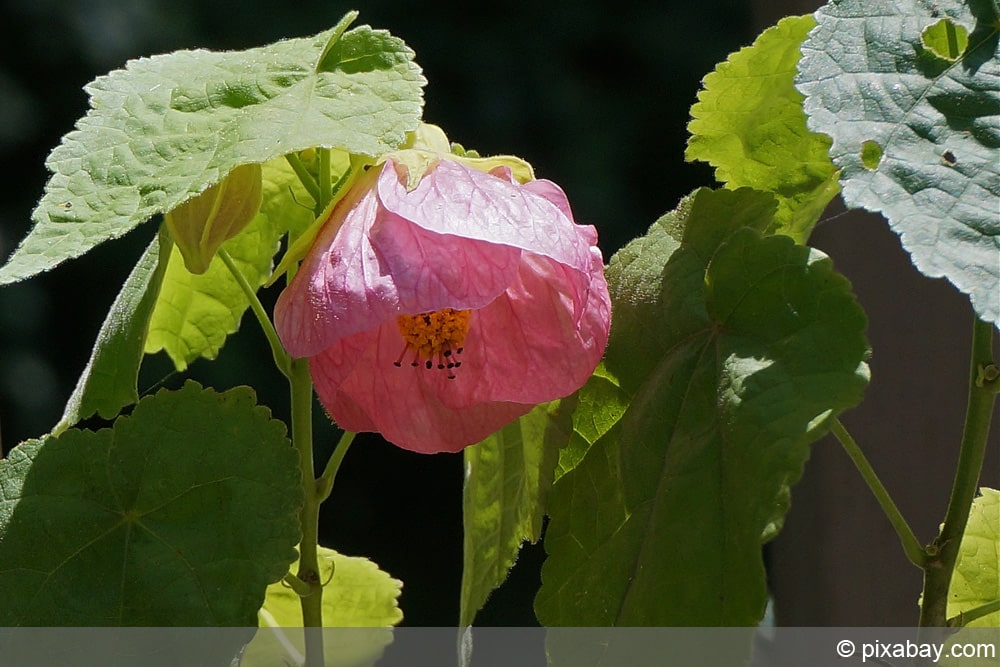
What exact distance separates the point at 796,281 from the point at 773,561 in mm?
883

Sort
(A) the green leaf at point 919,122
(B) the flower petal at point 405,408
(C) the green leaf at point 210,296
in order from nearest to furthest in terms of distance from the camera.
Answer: (A) the green leaf at point 919,122 < (B) the flower petal at point 405,408 < (C) the green leaf at point 210,296

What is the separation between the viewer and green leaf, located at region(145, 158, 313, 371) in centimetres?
59

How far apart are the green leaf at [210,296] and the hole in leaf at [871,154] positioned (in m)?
0.29

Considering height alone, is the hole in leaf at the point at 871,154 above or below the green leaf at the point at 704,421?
above

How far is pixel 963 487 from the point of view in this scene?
41 cm

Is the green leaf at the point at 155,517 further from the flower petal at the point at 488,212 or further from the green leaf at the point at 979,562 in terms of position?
the green leaf at the point at 979,562

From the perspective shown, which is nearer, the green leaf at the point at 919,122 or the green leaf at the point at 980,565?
→ the green leaf at the point at 919,122

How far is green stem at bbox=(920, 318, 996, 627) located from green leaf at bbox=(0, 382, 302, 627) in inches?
8.4

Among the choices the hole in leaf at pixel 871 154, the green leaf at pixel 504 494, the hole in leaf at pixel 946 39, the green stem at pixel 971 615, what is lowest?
the green stem at pixel 971 615

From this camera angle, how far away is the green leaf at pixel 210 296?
0.59 meters

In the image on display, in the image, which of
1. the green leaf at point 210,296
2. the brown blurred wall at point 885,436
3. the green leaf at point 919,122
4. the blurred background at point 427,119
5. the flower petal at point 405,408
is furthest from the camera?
the blurred background at point 427,119

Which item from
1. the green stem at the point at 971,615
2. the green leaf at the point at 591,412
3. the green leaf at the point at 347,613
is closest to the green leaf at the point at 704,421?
the green leaf at the point at 591,412

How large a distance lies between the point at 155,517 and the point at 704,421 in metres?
0.19

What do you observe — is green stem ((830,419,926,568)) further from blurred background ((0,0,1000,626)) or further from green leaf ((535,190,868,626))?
blurred background ((0,0,1000,626))
